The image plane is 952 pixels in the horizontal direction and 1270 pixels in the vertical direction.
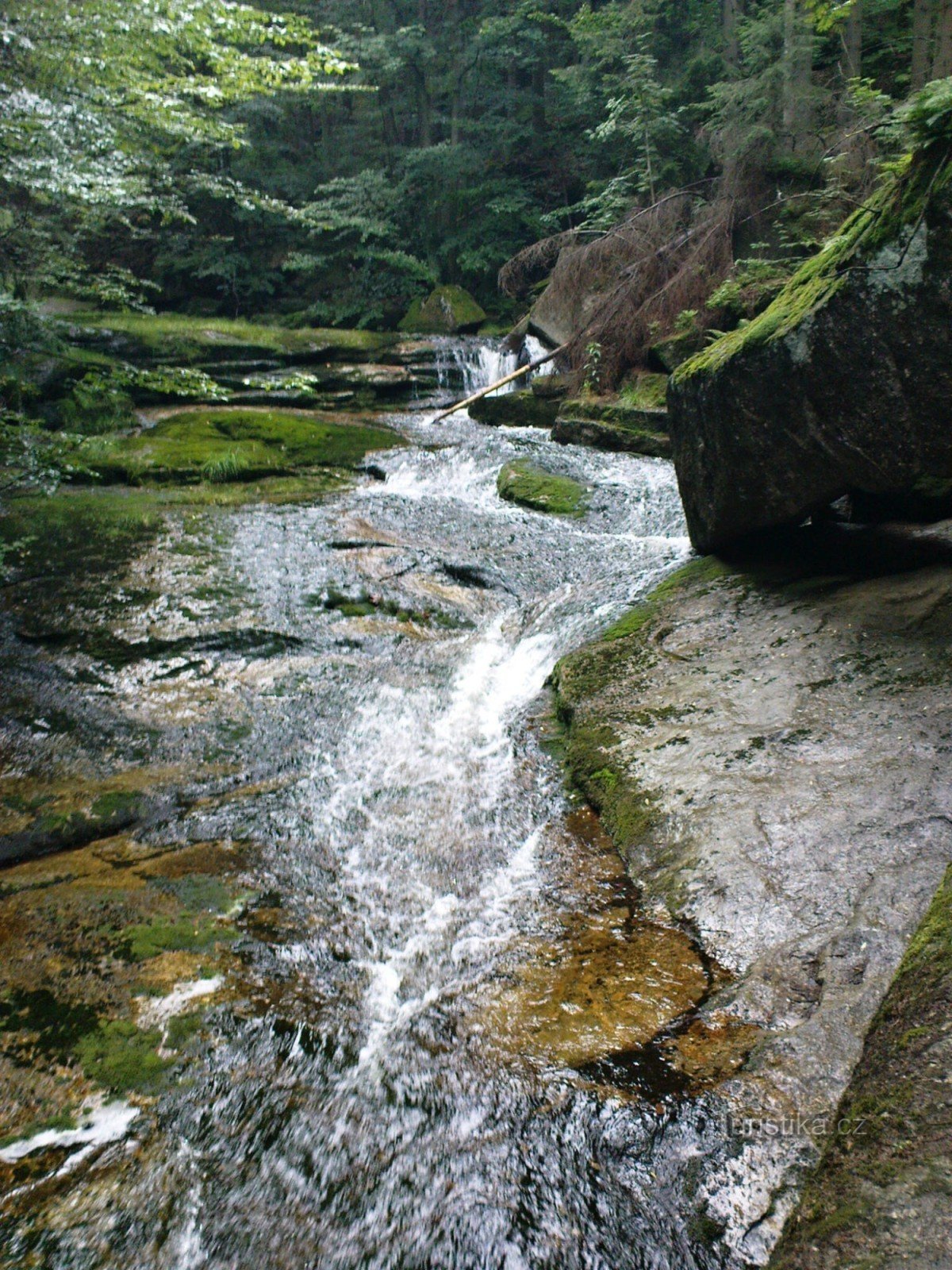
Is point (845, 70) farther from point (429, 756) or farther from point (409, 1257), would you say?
point (409, 1257)

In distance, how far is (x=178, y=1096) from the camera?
2.42 metres

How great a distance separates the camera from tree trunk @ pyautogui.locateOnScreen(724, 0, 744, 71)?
583 inches

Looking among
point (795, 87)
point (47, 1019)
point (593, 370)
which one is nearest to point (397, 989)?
point (47, 1019)

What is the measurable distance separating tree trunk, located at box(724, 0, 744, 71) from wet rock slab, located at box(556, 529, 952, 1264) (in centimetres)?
1534

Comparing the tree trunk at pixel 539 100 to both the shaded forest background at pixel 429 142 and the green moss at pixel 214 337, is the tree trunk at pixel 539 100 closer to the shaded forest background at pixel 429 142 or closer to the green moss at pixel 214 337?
the shaded forest background at pixel 429 142

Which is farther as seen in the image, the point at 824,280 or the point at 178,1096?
the point at 824,280

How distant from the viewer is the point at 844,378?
375 centimetres

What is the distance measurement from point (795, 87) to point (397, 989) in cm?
1340

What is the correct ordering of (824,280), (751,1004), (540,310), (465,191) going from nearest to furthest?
1. (751,1004)
2. (824,280)
3. (540,310)
4. (465,191)

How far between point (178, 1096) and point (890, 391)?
4246 millimetres

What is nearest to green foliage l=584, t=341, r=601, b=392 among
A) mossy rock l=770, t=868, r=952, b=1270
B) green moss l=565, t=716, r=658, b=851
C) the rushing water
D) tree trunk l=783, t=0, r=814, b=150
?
tree trunk l=783, t=0, r=814, b=150

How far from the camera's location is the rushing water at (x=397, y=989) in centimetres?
201

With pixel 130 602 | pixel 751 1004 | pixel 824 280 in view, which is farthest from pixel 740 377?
pixel 130 602

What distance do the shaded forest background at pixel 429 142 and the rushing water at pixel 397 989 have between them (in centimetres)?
333
